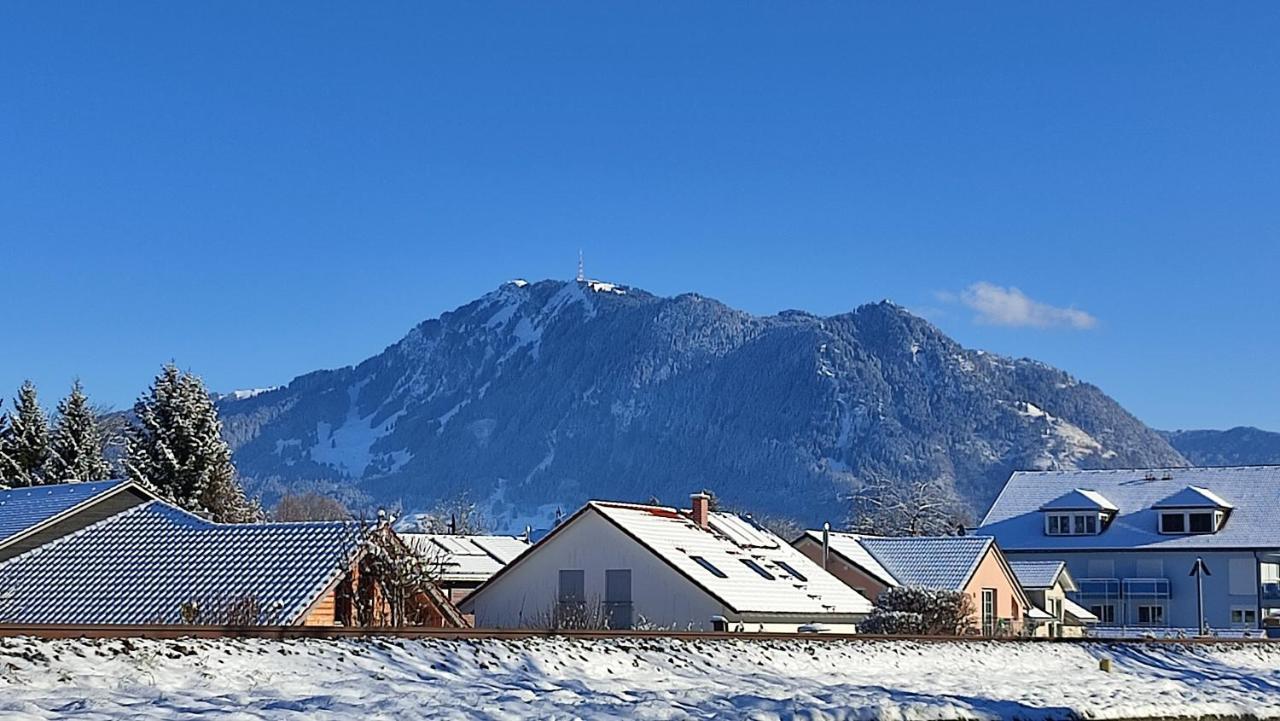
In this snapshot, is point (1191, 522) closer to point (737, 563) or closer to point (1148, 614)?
point (1148, 614)

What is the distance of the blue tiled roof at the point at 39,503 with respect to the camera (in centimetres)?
3788

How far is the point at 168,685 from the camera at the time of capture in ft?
47.1

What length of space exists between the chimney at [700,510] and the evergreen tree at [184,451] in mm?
17982

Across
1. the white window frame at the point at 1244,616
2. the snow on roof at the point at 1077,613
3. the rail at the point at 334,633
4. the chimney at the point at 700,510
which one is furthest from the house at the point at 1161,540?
the rail at the point at 334,633

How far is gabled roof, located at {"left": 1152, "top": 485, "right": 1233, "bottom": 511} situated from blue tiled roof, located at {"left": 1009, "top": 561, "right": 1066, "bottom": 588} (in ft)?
33.1

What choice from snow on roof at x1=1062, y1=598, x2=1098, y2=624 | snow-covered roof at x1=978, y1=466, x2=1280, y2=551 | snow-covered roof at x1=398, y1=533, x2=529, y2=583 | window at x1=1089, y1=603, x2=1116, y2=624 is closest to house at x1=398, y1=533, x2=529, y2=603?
snow-covered roof at x1=398, y1=533, x2=529, y2=583

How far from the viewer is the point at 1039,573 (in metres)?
69.2

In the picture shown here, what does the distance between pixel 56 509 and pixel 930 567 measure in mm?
33340

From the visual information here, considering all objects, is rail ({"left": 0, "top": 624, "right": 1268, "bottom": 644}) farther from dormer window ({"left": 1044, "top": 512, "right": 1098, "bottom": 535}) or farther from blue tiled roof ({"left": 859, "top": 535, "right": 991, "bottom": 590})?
dormer window ({"left": 1044, "top": 512, "right": 1098, "bottom": 535})

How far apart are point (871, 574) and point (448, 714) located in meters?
45.7

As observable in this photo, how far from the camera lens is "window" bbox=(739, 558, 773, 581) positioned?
49250 mm

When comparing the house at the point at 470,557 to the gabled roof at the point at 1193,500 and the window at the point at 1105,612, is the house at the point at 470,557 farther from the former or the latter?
the gabled roof at the point at 1193,500

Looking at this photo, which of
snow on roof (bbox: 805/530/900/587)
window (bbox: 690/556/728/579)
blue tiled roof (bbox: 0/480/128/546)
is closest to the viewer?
blue tiled roof (bbox: 0/480/128/546)

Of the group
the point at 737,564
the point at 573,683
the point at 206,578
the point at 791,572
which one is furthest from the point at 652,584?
the point at 573,683
